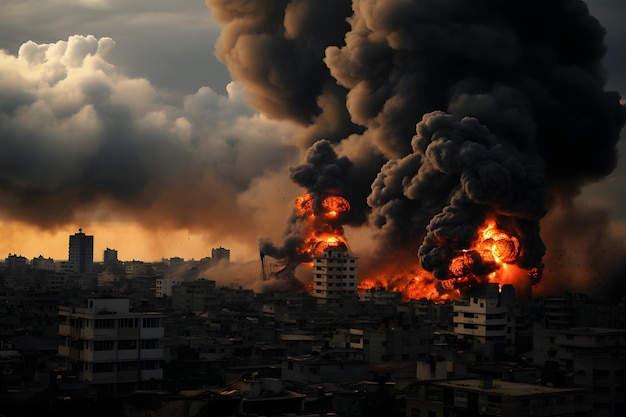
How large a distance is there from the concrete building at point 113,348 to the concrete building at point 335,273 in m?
63.4

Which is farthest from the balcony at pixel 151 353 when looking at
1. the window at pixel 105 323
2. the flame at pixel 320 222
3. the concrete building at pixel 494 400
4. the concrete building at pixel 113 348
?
the flame at pixel 320 222

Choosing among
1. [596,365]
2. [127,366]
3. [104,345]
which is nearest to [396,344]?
[596,365]

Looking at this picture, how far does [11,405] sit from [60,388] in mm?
5514

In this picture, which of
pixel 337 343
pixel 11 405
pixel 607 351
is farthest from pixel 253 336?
pixel 11 405

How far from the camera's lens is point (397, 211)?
113m

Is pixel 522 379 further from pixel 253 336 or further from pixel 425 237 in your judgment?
pixel 425 237

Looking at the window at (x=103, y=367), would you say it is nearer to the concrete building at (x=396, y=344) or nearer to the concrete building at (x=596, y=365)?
the concrete building at (x=396, y=344)

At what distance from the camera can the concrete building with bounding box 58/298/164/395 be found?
54938mm

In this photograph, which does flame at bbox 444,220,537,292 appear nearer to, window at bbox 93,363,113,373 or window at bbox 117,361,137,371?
window at bbox 117,361,137,371

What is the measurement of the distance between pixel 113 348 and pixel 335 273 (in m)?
66.7

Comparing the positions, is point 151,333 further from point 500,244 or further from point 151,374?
point 500,244

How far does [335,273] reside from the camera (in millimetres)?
121375

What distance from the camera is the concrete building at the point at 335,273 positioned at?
398 ft

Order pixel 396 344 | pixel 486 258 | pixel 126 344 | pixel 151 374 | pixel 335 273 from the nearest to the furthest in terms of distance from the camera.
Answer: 1. pixel 126 344
2. pixel 151 374
3. pixel 396 344
4. pixel 486 258
5. pixel 335 273
